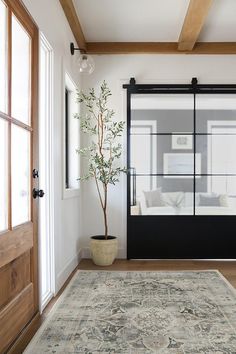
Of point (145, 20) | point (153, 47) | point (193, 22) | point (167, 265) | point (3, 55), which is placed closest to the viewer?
point (3, 55)

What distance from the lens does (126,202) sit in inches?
182

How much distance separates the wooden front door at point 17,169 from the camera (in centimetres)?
199

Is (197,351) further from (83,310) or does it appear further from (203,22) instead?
(203,22)

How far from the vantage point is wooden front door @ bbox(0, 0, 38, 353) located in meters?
1.99

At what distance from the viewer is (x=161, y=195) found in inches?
183

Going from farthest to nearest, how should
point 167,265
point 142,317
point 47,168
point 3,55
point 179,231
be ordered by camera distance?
point 179,231, point 167,265, point 47,168, point 142,317, point 3,55

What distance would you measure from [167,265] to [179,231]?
0.53m

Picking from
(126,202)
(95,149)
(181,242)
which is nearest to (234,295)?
(181,242)

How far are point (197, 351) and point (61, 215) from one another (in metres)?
1.80

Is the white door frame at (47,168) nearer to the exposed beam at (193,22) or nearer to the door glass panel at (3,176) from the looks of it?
the door glass panel at (3,176)

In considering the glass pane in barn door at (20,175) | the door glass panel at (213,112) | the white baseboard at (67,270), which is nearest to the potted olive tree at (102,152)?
A: the white baseboard at (67,270)

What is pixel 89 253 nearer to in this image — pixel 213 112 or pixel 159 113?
pixel 159 113

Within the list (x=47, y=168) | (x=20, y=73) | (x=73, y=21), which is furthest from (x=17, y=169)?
(x=73, y=21)

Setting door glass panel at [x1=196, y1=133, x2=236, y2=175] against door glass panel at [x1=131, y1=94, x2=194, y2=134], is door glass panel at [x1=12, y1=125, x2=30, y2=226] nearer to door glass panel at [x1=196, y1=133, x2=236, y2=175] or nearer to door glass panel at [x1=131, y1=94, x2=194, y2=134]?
door glass panel at [x1=131, y1=94, x2=194, y2=134]
